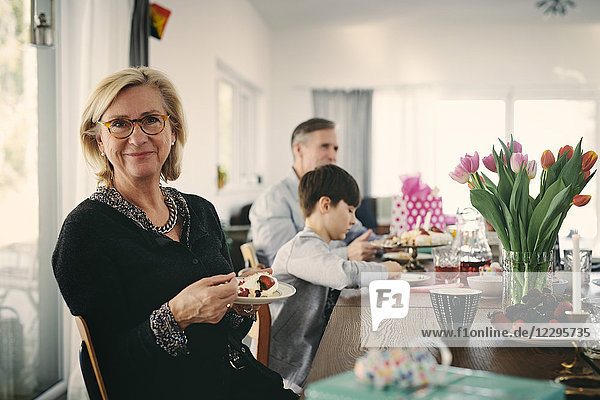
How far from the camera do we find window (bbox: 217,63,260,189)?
19.3 feet

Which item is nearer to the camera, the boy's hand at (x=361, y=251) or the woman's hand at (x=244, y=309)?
the woman's hand at (x=244, y=309)

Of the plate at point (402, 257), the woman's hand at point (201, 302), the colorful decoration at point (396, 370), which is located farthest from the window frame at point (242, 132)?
the colorful decoration at point (396, 370)

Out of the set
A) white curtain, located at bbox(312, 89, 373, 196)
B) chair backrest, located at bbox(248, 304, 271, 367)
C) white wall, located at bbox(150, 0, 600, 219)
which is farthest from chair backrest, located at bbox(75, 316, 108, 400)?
white curtain, located at bbox(312, 89, 373, 196)

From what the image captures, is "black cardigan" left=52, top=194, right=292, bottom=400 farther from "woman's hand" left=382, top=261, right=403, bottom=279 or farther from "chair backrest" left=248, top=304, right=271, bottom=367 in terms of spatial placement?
"woman's hand" left=382, top=261, right=403, bottom=279

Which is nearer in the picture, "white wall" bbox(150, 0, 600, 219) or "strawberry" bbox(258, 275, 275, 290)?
"strawberry" bbox(258, 275, 275, 290)

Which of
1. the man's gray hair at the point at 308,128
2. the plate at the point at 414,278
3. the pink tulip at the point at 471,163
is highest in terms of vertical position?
the man's gray hair at the point at 308,128

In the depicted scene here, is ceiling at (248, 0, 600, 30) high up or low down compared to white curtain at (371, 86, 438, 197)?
up

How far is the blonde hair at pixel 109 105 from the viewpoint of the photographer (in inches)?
64.5

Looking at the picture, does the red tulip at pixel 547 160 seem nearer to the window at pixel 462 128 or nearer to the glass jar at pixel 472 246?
the glass jar at pixel 472 246

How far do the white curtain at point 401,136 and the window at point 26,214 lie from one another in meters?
5.19

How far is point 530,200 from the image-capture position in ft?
5.07

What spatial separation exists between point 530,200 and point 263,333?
0.91m

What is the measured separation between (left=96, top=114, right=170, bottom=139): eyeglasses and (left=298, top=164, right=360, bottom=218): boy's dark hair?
30.8 inches

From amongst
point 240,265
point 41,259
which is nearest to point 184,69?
point 240,265
